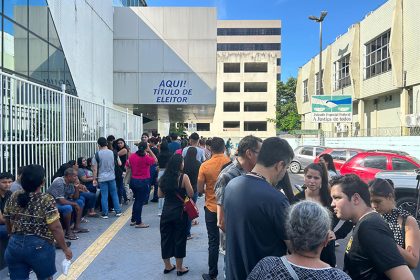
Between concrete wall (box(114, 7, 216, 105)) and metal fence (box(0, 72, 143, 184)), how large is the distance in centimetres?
773

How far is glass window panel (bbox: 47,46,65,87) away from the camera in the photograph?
40.4ft

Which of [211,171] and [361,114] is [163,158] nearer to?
[211,171]

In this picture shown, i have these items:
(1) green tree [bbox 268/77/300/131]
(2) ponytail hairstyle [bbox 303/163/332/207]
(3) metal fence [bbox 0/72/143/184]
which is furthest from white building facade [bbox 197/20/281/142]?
(2) ponytail hairstyle [bbox 303/163/332/207]

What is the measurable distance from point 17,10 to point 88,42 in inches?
199

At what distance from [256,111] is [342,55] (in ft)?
108

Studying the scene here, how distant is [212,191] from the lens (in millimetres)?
5457

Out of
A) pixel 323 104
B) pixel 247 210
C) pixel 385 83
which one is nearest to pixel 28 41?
pixel 247 210

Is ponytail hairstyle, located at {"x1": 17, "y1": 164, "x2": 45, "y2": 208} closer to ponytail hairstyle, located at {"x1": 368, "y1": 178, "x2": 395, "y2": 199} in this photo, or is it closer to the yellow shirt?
the yellow shirt

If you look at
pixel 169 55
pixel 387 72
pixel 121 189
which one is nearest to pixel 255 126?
pixel 387 72

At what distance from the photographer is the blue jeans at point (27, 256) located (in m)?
3.58

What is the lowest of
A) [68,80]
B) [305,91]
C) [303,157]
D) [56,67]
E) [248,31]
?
[303,157]

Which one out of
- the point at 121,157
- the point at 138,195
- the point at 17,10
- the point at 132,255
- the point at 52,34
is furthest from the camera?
the point at 52,34

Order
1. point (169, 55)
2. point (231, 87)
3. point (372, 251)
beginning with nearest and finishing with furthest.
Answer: point (372, 251)
point (169, 55)
point (231, 87)

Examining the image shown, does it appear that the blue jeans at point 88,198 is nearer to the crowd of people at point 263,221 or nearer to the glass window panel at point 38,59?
the crowd of people at point 263,221
